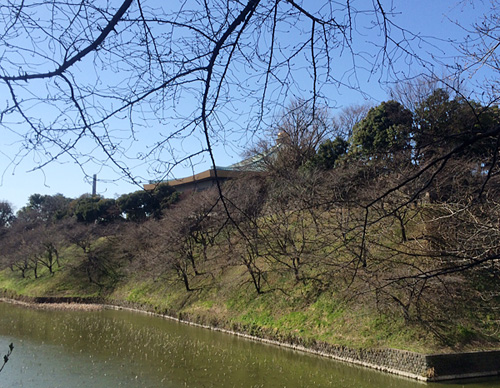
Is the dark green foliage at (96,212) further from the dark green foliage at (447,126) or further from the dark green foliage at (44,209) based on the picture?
the dark green foliage at (447,126)

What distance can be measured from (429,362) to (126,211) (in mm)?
22231

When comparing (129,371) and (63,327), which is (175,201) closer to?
(63,327)

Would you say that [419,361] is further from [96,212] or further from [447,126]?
[96,212]

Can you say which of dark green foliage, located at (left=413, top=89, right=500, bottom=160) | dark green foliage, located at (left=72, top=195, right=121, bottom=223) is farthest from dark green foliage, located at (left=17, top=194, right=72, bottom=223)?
dark green foliage, located at (left=413, top=89, right=500, bottom=160)

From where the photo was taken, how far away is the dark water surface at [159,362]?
838 centimetres

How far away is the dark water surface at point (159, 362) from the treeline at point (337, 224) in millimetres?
1977

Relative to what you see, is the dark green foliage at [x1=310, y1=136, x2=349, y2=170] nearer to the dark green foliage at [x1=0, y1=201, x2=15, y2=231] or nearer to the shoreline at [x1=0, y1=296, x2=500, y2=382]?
the shoreline at [x1=0, y1=296, x2=500, y2=382]

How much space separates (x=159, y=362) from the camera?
9945 millimetres

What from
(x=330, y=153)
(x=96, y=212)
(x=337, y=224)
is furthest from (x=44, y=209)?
(x=337, y=224)

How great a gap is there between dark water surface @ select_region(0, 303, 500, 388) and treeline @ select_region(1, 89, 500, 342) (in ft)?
6.49

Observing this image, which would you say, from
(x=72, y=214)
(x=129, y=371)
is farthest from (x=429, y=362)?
(x=72, y=214)

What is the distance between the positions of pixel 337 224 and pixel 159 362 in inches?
295

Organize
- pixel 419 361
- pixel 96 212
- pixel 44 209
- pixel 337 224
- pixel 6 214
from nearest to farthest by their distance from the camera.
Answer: pixel 337 224 < pixel 419 361 < pixel 96 212 < pixel 44 209 < pixel 6 214

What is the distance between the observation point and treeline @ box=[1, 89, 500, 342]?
9.04 feet
